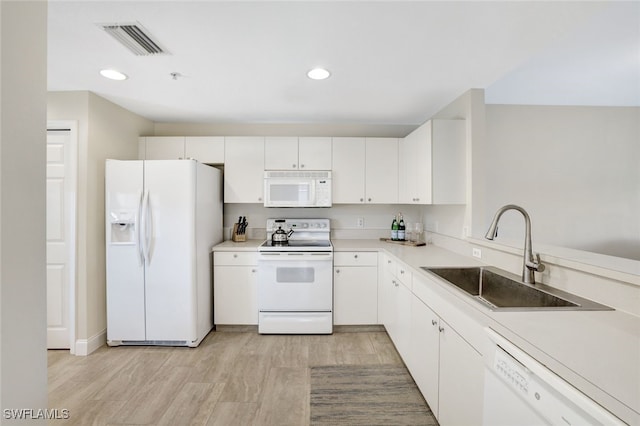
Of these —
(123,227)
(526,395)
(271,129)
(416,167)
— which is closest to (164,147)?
(123,227)

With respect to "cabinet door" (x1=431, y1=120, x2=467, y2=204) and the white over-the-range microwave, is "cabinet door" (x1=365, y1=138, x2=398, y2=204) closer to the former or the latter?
the white over-the-range microwave

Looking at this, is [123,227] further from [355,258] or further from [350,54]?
[350,54]

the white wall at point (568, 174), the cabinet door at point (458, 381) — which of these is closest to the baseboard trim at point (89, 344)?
the cabinet door at point (458, 381)

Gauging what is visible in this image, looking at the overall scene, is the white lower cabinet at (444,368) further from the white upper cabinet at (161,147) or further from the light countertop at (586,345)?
the white upper cabinet at (161,147)

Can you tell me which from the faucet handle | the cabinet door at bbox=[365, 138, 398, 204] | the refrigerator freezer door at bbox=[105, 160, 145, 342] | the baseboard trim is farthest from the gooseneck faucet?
the baseboard trim

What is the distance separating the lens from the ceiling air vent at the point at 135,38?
5.35 feet

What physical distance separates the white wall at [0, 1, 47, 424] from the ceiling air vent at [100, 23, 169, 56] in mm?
785

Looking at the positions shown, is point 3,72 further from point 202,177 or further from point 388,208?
point 388,208

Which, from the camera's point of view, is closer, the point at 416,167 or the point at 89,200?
the point at 89,200

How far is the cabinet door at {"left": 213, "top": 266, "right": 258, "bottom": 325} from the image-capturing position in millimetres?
3051

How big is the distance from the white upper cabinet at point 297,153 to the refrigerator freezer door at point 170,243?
3.09ft

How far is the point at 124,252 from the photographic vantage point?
8.82 feet

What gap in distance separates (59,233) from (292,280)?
2.15 metres

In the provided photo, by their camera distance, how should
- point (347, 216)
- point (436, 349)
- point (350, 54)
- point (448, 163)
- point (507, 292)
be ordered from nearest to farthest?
1. point (436, 349)
2. point (507, 292)
3. point (350, 54)
4. point (448, 163)
5. point (347, 216)
